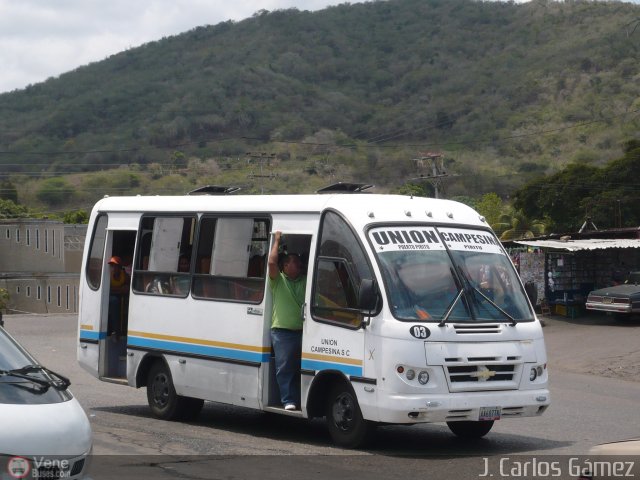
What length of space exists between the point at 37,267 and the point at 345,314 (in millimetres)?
58926

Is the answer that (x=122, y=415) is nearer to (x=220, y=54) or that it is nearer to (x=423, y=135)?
(x=423, y=135)

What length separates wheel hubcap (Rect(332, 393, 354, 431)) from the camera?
11547mm

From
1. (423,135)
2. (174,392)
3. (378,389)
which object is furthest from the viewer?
(423,135)

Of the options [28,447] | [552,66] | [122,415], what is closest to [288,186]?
[552,66]

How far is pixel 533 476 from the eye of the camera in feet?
32.9

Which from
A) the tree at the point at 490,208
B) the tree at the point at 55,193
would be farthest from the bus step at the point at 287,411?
the tree at the point at 55,193

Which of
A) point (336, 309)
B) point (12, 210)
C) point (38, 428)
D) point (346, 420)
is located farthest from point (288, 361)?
point (12, 210)

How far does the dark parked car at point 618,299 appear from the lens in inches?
1172

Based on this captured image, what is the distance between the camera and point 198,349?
13.3 meters

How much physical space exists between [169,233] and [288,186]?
77011 millimetres

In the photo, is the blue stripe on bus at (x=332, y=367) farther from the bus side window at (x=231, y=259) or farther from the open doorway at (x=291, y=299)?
the bus side window at (x=231, y=259)

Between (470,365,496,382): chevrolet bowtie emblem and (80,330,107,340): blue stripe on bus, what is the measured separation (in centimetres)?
589

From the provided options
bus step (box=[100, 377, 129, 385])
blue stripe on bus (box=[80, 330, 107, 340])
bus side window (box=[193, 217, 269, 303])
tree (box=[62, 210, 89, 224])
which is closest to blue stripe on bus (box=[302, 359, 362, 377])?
bus side window (box=[193, 217, 269, 303])

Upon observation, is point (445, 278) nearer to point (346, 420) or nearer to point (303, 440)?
point (346, 420)
